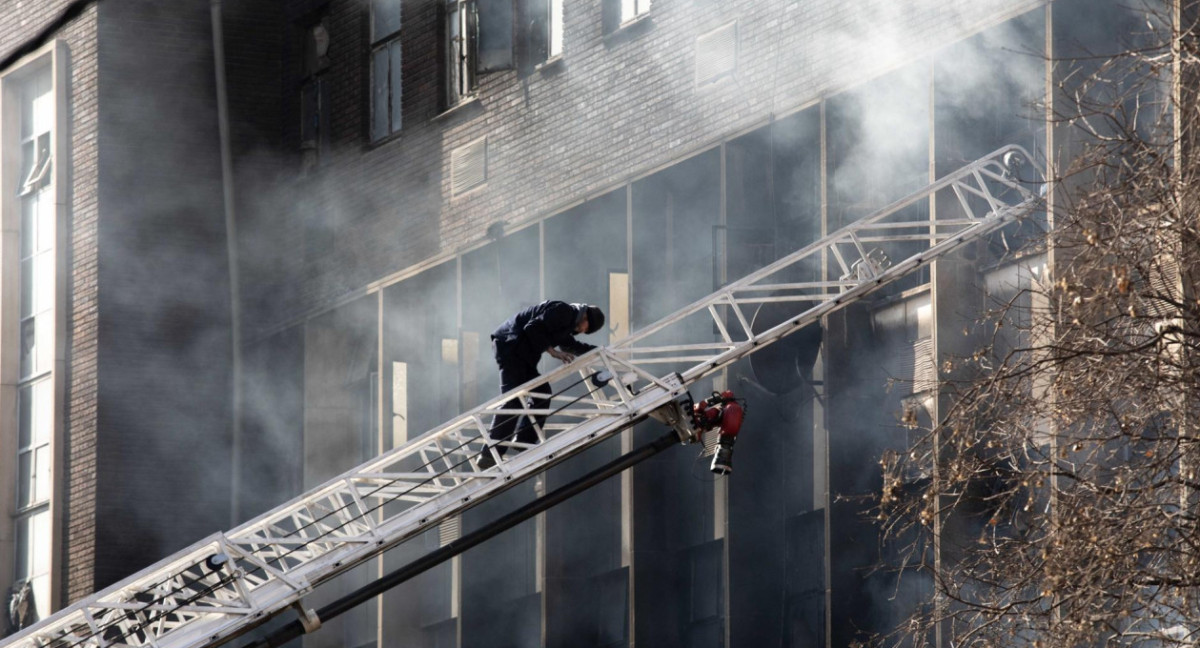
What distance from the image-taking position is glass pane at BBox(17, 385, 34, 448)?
2555 centimetres

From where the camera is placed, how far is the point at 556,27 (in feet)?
66.7

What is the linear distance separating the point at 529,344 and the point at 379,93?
9.68 m

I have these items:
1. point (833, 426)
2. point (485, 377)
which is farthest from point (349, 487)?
point (485, 377)

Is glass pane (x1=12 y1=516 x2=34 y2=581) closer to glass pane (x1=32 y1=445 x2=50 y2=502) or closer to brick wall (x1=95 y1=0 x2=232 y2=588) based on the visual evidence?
glass pane (x1=32 y1=445 x2=50 y2=502)

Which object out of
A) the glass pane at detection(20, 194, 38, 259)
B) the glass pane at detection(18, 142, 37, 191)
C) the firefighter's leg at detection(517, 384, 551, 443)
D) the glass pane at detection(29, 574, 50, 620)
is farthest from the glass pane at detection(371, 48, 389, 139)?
the firefighter's leg at detection(517, 384, 551, 443)

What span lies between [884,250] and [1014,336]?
7.15 feet

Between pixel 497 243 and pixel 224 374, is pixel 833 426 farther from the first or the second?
pixel 224 374

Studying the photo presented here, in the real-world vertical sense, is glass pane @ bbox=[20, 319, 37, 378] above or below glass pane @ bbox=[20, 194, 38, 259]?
below

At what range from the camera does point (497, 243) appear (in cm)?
2058

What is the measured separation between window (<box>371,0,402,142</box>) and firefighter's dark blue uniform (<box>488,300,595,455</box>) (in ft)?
29.2

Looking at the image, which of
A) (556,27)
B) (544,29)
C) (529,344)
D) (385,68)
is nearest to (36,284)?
(385,68)

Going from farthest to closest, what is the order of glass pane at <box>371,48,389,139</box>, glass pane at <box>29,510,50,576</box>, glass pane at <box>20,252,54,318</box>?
glass pane at <box>20,252,54,318</box> → glass pane at <box>29,510,50,576</box> → glass pane at <box>371,48,389,139</box>

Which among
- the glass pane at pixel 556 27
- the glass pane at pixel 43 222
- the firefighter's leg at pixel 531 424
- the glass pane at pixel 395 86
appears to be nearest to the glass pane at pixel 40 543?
the glass pane at pixel 43 222

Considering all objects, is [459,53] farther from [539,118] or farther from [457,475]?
[457,475]
